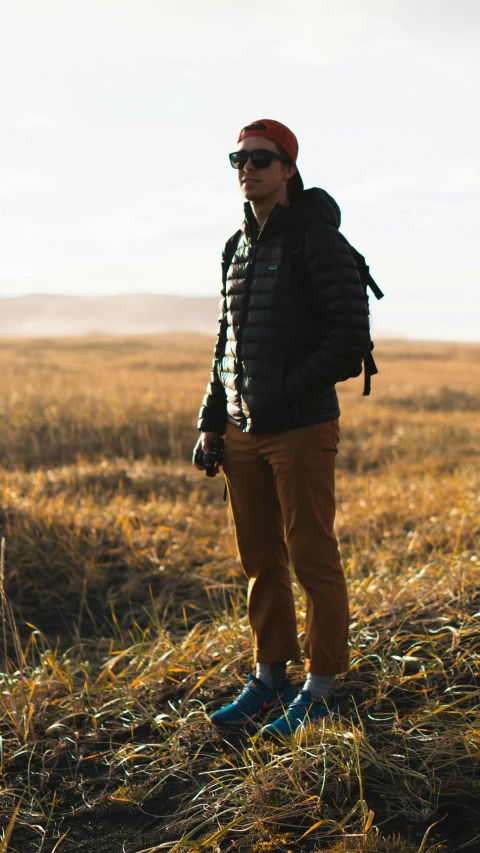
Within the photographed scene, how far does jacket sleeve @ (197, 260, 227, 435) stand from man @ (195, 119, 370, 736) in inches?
6.5

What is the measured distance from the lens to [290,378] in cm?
298

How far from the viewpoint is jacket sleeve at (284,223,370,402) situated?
9.42 feet

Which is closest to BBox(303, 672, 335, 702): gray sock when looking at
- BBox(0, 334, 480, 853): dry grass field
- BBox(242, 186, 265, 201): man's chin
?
BBox(0, 334, 480, 853): dry grass field

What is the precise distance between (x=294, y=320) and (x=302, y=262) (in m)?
0.22

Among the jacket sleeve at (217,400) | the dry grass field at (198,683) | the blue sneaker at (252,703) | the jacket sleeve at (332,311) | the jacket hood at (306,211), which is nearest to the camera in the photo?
the dry grass field at (198,683)

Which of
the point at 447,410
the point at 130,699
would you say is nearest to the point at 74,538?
the point at 130,699

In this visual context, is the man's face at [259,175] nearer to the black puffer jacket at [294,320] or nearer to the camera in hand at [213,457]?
the black puffer jacket at [294,320]

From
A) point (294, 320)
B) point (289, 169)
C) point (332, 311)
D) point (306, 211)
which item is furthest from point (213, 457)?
point (289, 169)

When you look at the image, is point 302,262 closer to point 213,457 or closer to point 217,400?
point 217,400

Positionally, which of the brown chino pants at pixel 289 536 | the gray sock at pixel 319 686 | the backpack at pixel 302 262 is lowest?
the gray sock at pixel 319 686


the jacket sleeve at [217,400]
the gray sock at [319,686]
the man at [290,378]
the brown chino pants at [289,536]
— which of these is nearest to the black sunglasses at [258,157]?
the man at [290,378]

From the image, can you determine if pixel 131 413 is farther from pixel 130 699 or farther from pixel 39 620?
pixel 130 699

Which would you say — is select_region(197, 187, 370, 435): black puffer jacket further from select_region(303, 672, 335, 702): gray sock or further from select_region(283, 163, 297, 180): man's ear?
select_region(303, 672, 335, 702): gray sock

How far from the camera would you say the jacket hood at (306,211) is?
2.98 m
